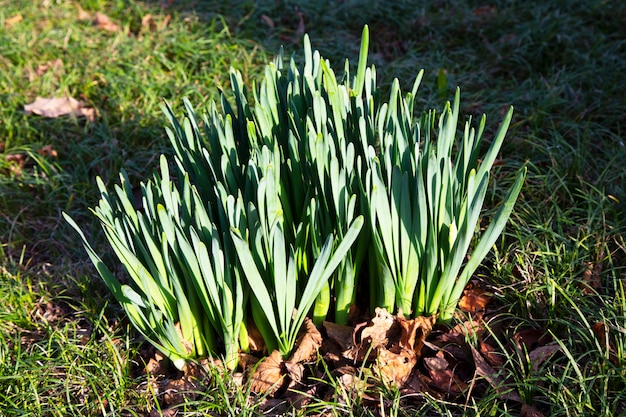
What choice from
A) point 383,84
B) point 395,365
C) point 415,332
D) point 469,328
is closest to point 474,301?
point 469,328

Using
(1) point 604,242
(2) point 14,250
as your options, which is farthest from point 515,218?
(2) point 14,250

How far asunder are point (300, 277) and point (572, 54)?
2.25m

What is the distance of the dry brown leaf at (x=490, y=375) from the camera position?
1.64 m

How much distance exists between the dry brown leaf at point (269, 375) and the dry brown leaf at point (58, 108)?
1.72 m

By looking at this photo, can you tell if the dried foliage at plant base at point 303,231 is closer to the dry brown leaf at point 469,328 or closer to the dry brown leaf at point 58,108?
the dry brown leaf at point 469,328

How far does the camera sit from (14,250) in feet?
8.06

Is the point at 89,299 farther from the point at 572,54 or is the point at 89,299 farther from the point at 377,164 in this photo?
the point at 572,54

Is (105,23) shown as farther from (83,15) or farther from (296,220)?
(296,220)

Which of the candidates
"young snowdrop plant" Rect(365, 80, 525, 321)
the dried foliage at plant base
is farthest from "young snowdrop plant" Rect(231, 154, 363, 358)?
"young snowdrop plant" Rect(365, 80, 525, 321)

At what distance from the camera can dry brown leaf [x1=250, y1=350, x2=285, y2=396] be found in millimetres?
1742

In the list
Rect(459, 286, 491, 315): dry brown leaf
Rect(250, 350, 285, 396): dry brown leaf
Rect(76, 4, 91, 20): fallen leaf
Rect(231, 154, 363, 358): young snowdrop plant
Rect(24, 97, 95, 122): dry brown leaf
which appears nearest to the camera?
Rect(231, 154, 363, 358): young snowdrop plant

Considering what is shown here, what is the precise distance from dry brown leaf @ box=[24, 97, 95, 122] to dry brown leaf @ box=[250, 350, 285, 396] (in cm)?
172

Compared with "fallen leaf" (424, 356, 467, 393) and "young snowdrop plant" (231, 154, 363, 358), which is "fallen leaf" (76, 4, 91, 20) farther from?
"fallen leaf" (424, 356, 467, 393)

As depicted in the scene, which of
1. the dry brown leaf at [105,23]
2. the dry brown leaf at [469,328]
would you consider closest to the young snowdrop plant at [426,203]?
the dry brown leaf at [469,328]
